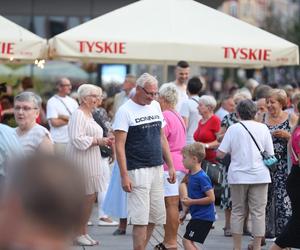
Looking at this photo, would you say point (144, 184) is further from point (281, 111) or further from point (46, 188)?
point (46, 188)

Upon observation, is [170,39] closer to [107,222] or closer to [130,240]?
[107,222]

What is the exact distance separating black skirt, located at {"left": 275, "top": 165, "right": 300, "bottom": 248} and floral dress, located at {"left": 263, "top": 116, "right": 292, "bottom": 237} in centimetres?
152

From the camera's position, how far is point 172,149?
10.2 meters

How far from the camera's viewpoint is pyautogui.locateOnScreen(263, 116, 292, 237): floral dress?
32.9 feet

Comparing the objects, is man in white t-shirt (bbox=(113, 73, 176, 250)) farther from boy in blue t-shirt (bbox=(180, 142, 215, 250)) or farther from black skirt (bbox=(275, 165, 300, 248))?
black skirt (bbox=(275, 165, 300, 248))

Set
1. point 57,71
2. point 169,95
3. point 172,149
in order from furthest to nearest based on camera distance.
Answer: point 57,71 < point 172,149 < point 169,95

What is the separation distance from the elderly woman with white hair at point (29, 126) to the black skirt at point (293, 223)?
253 cm

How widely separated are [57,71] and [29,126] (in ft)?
53.4

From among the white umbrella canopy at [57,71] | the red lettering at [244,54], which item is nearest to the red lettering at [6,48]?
the red lettering at [244,54]

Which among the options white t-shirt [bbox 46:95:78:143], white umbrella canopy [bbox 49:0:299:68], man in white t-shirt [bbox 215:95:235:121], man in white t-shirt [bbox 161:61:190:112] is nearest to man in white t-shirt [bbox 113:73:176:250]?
white umbrella canopy [bbox 49:0:299:68]

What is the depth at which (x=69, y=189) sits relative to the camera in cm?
232

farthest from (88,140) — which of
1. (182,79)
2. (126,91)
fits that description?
(126,91)

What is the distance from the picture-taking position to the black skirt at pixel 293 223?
838cm

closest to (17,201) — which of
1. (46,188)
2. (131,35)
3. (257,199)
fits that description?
(46,188)
